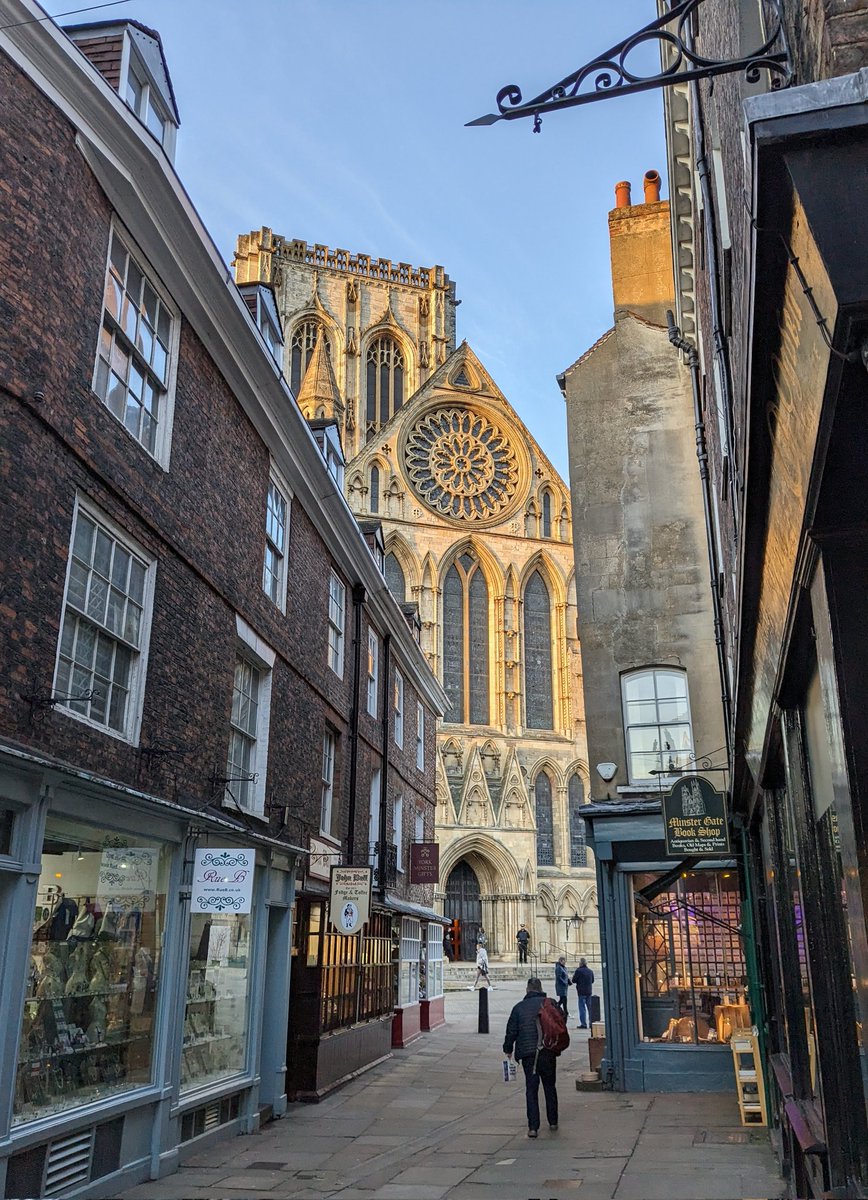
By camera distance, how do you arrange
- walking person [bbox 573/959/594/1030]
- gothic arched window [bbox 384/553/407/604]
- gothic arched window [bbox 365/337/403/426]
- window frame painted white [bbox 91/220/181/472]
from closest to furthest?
window frame painted white [bbox 91/220/181/472] < walking person [bbox 573/959/594/1030] < gothic arched window [bbox 384/553/407/604] < gothic arched window [bbox 365/337/403/426]

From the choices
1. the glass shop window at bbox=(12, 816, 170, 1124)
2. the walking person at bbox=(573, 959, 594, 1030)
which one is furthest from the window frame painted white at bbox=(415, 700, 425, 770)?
the glass shop window at bbox=(12, 816, 170, 1124)

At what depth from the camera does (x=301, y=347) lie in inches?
2308

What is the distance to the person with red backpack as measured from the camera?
1045 centimetres

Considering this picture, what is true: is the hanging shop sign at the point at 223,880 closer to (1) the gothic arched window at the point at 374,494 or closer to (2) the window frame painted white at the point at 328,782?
(2) the window frame painted white at the point at 328,782

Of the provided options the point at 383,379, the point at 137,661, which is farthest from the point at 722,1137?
the point at 383,379

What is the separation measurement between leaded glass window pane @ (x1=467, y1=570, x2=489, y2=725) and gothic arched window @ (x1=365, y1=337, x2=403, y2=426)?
14.7 m

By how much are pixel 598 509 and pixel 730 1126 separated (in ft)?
29.9

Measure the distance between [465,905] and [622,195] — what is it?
31.7m

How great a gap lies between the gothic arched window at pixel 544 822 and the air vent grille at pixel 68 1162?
38.4m

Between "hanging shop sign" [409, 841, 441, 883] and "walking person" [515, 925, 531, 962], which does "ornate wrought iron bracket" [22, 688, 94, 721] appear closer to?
"hanging shop sign" [409, 841, 441, 883]

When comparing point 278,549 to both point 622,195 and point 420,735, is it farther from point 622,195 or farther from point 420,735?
point 420,735

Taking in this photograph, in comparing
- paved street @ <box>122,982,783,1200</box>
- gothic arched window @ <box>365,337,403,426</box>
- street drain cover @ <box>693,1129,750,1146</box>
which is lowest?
paved street @ <box>122,982,783,1200</box>

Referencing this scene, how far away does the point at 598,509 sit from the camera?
16.6m

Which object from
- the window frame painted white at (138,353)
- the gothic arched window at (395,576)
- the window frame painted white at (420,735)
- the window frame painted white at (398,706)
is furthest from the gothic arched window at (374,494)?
the window frame painted white at (138,353)
